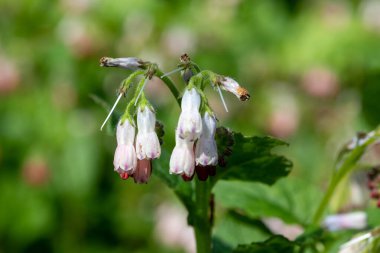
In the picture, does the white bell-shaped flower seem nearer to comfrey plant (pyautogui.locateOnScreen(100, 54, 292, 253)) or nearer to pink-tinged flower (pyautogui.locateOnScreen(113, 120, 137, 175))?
comfrey plant (pyautogui.locateOnScreen(100, 54, 292, 253))

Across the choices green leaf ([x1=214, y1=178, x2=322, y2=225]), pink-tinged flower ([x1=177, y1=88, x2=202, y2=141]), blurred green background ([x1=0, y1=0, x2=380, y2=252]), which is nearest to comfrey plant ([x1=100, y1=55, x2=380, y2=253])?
pink-tinged flower ([x1=177, y1=88, x2=202, y2=141])

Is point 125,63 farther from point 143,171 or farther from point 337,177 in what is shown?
point 337,177

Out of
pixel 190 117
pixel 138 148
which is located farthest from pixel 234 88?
pixel 138 148

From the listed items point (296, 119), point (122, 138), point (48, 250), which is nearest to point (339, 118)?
point (296, 119)

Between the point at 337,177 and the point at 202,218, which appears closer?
the point at 202,218

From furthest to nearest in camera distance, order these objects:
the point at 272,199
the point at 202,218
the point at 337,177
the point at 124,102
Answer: the point at 124,102, the point at 272,199, the point at 337,177, the point at 202,218

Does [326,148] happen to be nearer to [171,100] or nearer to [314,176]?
[314,176]
